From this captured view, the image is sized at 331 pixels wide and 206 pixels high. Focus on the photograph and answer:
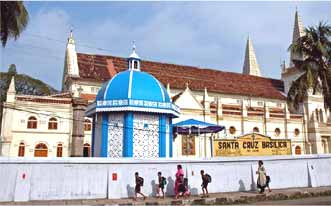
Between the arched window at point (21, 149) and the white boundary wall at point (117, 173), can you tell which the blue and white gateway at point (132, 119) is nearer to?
the white boundary wall at point (117, 173)

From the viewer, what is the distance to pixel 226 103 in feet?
141

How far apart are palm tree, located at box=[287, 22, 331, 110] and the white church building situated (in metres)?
2.51

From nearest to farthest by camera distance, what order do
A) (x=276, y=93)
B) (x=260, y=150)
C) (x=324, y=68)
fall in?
(x=260, y=150), (x=324, y=68), (x=276, y=93)

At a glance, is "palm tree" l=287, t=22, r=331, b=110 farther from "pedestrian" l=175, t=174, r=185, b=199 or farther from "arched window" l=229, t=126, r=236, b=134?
"pedestrian" l=175, t=174, r=185, b=199

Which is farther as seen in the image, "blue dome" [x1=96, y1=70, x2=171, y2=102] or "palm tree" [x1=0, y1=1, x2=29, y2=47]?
"blue dome" [x1=96, y1=70, x2=171, y2=102]

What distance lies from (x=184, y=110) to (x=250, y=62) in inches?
1508

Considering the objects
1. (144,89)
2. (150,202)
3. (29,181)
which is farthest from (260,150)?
(29,181)

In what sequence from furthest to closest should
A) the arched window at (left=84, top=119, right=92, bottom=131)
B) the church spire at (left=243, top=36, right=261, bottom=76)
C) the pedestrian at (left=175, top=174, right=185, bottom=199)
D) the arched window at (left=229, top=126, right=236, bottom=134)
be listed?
1. the church spire at (left=243, top=36, right=261, bottom=76)
2. the arched window at (left=229, top=126, right=236, bottom=134)
3. the arched window at (left=84, top=119, right=92, bottom=131)
4. the pedestrian at (left=175, top=174, right=185, bottom=199)

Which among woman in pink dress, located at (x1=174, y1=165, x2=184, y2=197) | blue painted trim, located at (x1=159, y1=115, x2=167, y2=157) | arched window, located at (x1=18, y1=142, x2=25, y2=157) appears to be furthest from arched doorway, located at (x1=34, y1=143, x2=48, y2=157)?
woman in pink dress, located at (x1=174, y1=165, x2=184, y2=197)

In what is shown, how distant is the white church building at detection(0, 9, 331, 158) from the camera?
1126 inches

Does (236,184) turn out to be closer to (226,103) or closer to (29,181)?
(29,181)

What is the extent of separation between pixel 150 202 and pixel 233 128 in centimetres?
2645

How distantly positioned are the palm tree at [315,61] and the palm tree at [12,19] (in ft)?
60.3

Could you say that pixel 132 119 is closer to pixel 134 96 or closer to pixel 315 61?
pixel 134 96
